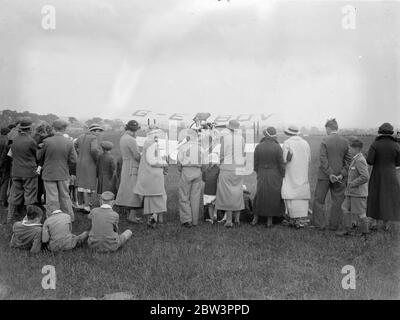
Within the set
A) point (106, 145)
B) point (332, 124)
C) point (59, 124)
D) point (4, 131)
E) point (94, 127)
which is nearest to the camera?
point (59, 124)

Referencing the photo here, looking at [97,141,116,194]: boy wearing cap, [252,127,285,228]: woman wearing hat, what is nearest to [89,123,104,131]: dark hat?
[97,141,116,194]: boy wearing cap

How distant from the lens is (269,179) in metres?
8.66

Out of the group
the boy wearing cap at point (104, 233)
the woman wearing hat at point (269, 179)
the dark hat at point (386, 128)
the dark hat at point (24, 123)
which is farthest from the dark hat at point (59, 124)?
the dark hat at point (386, 128)

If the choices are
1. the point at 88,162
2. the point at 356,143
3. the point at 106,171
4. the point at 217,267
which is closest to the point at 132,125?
the point at 106,171

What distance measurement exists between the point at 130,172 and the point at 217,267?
11.0 feet

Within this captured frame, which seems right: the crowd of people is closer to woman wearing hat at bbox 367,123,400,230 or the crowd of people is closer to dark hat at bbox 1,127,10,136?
woman wearing hat at bbox 367,123,400,230

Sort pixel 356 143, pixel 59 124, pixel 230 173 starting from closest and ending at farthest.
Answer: pixel 59 124 → pixel 356 143 → pixel 230 173

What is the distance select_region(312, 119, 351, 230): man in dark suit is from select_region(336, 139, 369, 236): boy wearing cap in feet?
0.43

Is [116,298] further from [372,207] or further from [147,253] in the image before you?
[372,207]

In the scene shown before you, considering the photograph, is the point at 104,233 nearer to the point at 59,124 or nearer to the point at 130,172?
the point at 130,172

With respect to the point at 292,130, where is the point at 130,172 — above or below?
below

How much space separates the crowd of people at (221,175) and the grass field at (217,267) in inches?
23.8

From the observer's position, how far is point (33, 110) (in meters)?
9.16

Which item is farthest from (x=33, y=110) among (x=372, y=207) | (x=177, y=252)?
(x=372, y=207)
